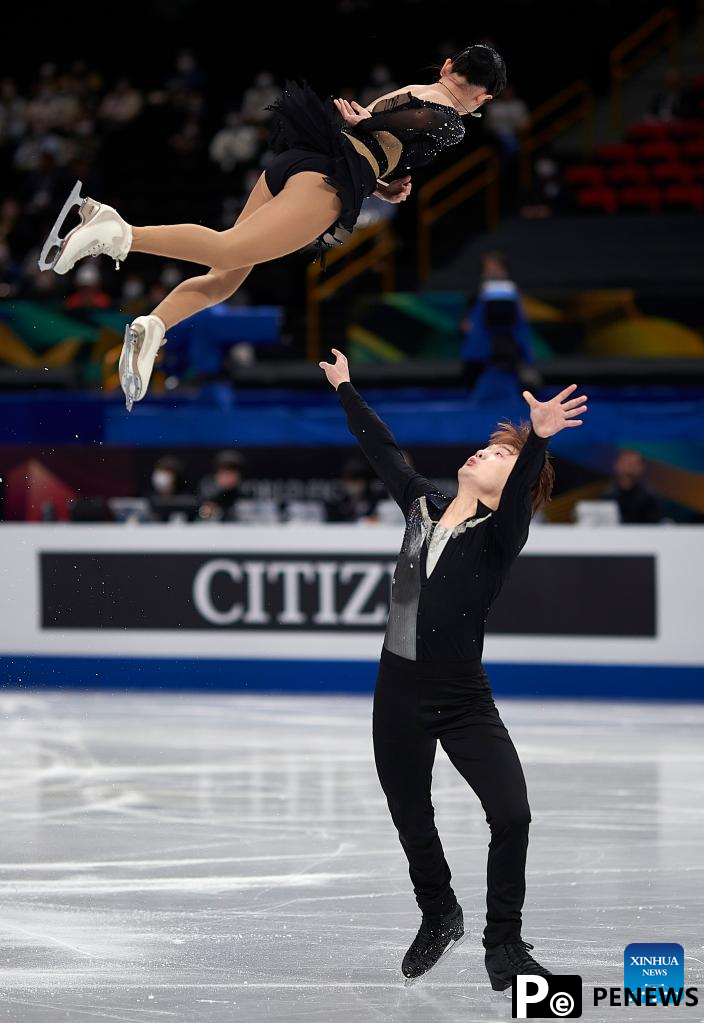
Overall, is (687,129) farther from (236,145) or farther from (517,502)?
(517,502)

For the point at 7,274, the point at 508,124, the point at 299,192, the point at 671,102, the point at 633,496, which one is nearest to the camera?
the point at 299,192

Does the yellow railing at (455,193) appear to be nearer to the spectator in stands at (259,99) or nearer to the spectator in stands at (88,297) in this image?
the spectator in stands at (259,99)

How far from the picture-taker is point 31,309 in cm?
1438

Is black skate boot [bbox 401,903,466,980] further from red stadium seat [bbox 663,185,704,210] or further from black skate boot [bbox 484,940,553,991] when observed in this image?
red stadium seat [bbox 663,185,704,210]

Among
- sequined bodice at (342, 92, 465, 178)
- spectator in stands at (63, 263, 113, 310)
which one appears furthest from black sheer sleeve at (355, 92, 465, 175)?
spectator in stands at (63, 263, 113, 310)

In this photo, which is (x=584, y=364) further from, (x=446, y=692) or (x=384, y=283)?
(x=446, y=692)

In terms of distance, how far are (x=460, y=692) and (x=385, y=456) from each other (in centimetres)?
84

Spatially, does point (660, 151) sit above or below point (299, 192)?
above

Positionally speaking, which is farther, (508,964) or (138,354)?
(138,354)

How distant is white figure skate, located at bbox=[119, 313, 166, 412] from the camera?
15.6 feet

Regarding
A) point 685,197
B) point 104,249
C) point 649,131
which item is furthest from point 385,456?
point 649,131

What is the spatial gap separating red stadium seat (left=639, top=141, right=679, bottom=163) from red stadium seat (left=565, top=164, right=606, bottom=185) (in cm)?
48

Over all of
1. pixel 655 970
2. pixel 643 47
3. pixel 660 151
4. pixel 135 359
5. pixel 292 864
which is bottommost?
pixel 292 864

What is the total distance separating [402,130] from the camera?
5012mm
